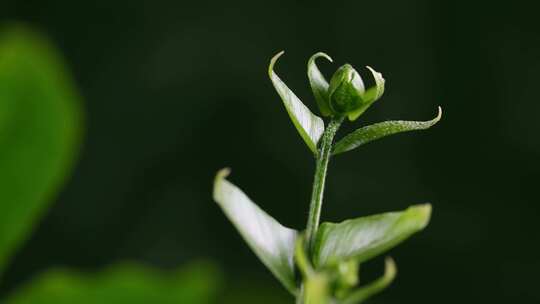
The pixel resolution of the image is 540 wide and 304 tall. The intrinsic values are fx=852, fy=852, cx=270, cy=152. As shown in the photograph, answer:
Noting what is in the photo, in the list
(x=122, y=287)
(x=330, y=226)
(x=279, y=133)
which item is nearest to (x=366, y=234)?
(x=330, y=226)

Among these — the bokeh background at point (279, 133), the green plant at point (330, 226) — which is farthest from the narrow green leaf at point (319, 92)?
the bokeh background at point (279, 133)

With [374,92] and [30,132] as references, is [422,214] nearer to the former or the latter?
[374,92]

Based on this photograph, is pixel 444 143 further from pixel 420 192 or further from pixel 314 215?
pixel 314 215

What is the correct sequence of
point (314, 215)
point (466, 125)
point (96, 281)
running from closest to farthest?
1. point (314, 215)
2. point (96, 281)
3. point (466, 125)

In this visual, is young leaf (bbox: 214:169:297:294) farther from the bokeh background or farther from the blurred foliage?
the bokeh background

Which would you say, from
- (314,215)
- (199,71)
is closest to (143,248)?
(199,71)

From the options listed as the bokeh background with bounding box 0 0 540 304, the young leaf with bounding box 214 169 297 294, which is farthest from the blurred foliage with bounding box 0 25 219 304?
the bokeh background with bounding box 0 0 540 304
